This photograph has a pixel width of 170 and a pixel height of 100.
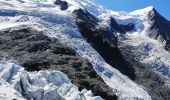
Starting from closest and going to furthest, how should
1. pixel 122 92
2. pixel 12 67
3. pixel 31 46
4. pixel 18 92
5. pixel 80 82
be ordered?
pixel 18 92, pixel 12 67, pixel 80 82, pixel 122 92, pixel 31 46

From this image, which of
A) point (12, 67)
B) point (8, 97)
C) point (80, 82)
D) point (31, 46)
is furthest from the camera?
point (31, 46)

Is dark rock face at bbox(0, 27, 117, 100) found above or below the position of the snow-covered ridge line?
below

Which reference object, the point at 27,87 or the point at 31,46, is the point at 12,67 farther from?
the point at 31,46

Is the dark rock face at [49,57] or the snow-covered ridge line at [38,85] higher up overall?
the snow-covered ridge line at [38,85]

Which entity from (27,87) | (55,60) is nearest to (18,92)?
→ (27,87)

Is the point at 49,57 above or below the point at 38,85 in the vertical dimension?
below
